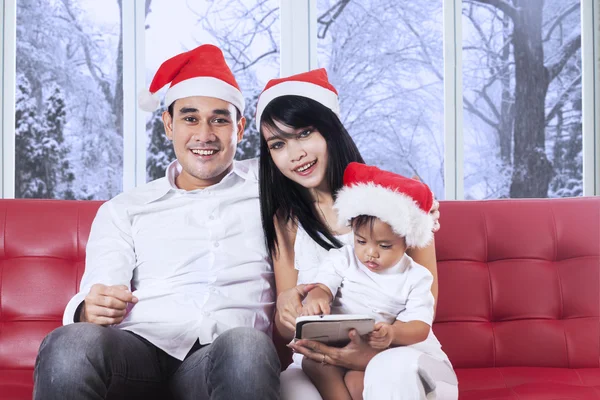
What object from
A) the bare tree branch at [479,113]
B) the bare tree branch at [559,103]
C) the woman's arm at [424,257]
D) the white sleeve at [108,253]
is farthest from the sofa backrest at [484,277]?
the bare tree branch at [559,103]

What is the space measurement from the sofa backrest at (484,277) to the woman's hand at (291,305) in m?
0.60

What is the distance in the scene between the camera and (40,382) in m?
1.30

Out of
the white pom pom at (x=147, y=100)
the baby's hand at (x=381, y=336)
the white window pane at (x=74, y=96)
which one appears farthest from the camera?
the white window pane at (x=74, y=96)

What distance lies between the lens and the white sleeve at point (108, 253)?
1.71m

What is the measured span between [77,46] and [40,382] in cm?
297

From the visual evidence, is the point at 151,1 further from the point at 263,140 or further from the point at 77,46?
the point at 263,140

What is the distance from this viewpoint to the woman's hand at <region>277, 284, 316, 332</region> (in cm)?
149

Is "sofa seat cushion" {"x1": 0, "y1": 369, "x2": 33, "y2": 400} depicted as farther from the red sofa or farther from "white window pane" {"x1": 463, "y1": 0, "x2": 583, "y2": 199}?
"white window pane" {"x1": 463, "y1": 0, "x2": 583, "y2": 199}

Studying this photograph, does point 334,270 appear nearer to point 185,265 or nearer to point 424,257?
point 424,257

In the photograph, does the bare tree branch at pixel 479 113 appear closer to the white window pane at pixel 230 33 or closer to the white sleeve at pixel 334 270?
the white window pane at pixel 230 33

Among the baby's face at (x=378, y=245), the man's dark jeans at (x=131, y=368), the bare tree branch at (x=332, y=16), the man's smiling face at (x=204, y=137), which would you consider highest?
the bare tree branch at (x=332, y=16)

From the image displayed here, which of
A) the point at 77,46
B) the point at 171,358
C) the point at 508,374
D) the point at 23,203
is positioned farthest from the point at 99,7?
the point at 508,374

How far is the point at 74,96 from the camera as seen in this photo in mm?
3852

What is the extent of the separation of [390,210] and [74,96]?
2.89 meters
